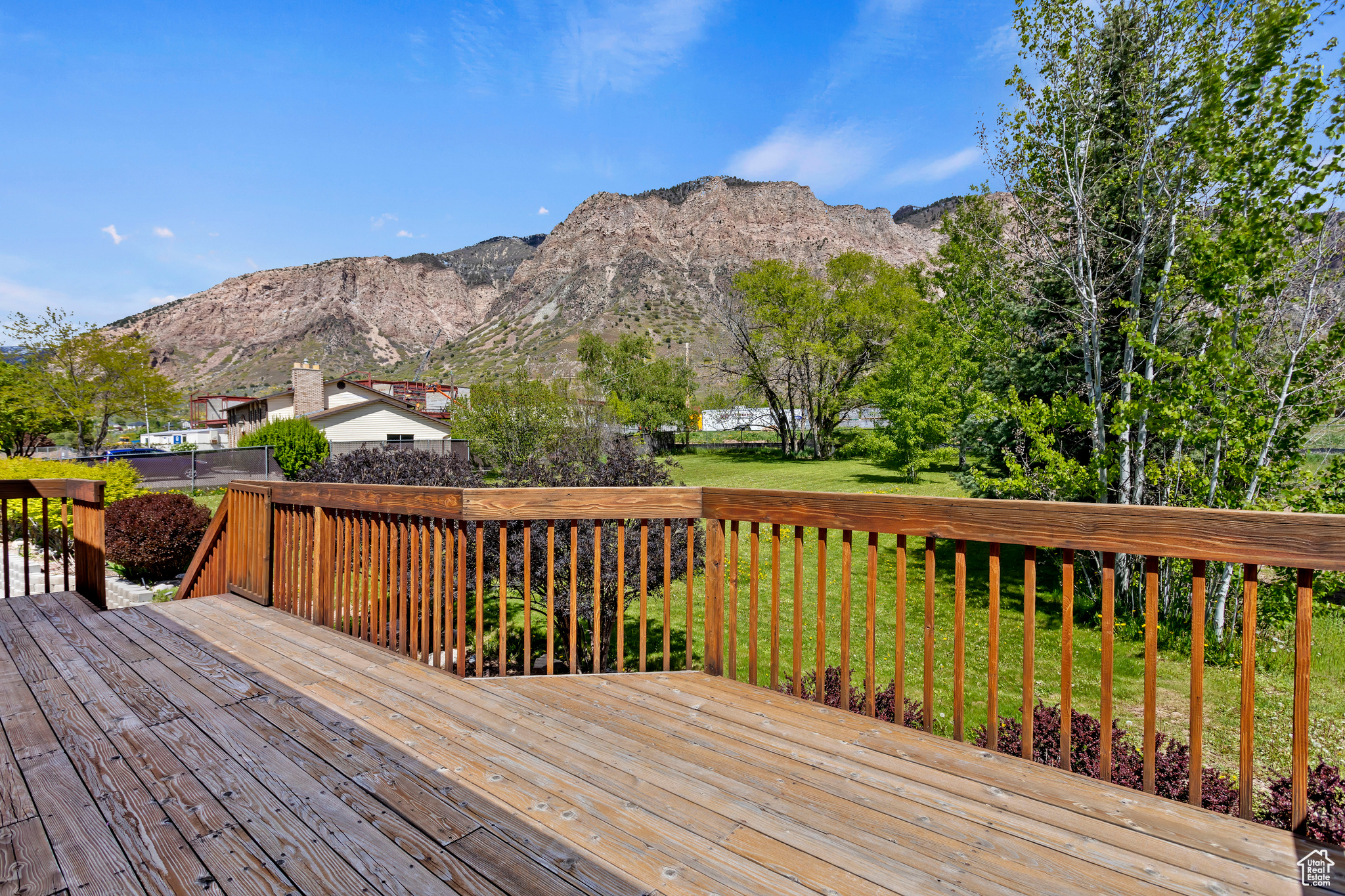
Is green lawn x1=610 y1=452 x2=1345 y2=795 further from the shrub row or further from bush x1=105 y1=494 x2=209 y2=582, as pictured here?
bush x1=105 y1=494 x2=209 y2=582

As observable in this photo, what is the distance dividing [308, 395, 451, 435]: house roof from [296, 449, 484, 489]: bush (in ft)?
56.2

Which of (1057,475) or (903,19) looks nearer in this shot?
(1057,475)

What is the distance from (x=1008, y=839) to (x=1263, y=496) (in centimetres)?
540

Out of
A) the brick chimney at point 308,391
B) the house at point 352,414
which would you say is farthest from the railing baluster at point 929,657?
the brick chimney at point 308,391

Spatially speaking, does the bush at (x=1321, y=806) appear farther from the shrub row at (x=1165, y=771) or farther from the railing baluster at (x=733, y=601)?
the railing baluster at (x=733, y=601)

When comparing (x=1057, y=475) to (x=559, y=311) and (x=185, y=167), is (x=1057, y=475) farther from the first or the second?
(x=559, y=311)

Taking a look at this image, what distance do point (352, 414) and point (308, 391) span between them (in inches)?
95.3

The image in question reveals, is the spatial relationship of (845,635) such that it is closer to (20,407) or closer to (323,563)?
(323,563)

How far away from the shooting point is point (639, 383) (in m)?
34.4

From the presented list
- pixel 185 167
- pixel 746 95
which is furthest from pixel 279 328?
pixel 746 95

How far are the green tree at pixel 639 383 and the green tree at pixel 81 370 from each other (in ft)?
58.7

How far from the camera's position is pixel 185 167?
20.0m

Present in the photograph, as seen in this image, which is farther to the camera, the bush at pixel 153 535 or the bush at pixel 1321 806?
the bush at pixel 153 535

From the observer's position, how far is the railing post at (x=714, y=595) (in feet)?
9.25
